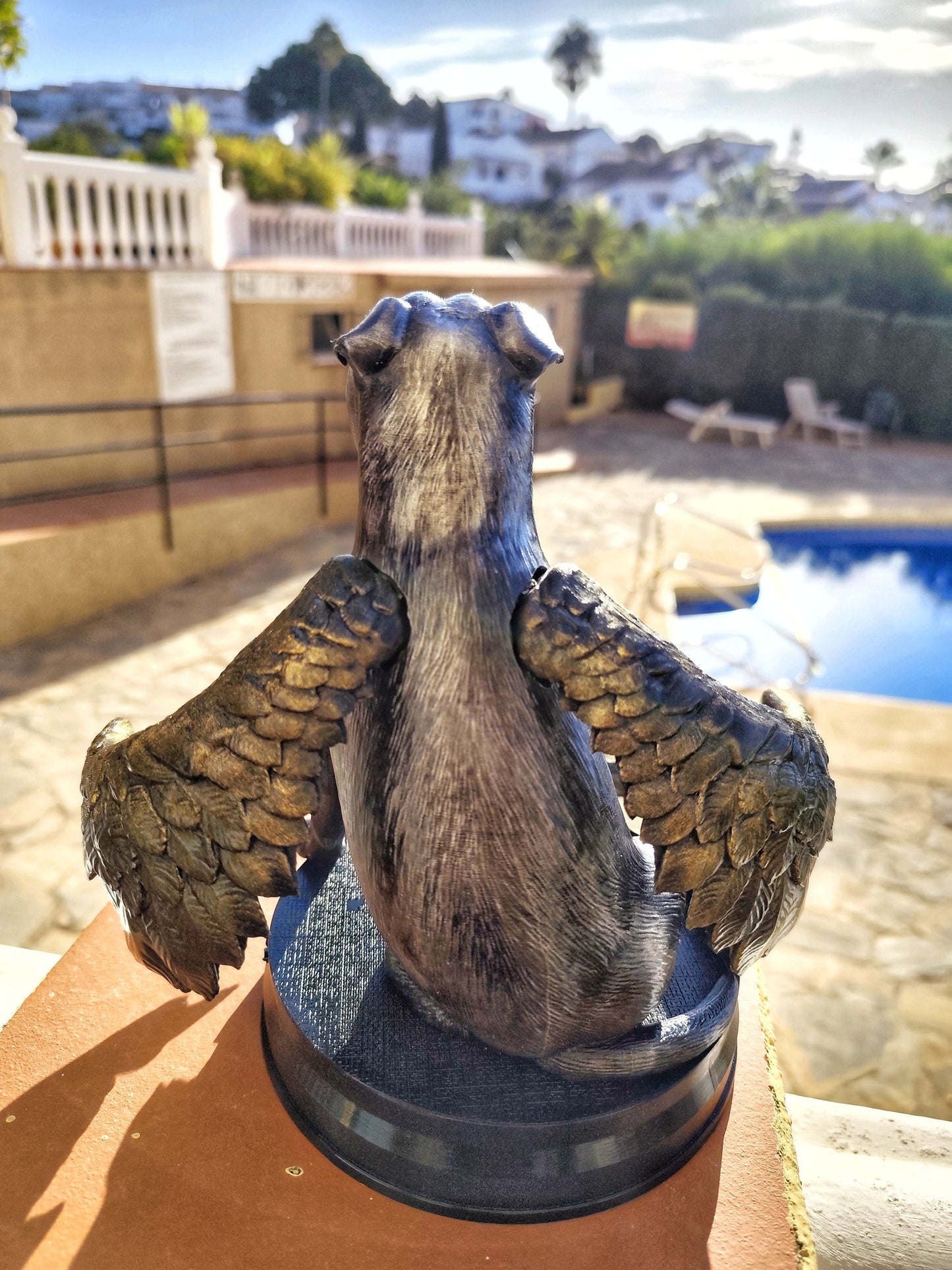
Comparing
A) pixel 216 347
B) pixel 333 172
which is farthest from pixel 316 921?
pixel 333 172

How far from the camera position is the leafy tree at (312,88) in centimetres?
4244

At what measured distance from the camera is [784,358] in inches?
581

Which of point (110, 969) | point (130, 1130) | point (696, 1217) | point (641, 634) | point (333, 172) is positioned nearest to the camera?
point (641, 634)

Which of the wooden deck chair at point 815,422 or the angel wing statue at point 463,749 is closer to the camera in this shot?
the angel wing statue at point 463,749

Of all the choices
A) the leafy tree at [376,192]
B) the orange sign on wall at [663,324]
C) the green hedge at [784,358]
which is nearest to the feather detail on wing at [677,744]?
the green hedge at [784,358]

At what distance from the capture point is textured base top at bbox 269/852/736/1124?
5.16 feet

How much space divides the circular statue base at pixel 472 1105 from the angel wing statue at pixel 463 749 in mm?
186

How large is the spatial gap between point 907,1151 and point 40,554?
5.26 meters

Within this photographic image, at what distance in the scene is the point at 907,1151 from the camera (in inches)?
89.9

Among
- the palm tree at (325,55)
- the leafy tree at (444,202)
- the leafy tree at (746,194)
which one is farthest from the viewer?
the palm tree at (325,55)

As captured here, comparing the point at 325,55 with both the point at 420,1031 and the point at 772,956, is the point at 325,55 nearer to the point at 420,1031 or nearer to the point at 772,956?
the point at 772,956

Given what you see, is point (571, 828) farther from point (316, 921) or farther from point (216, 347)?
point (216, 347)

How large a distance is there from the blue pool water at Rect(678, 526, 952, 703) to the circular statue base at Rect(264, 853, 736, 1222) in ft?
Answer: 12.4

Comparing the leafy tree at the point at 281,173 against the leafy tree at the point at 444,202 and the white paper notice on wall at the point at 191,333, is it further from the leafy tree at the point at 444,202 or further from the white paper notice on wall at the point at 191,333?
the leafy tree at the point at 444,202
